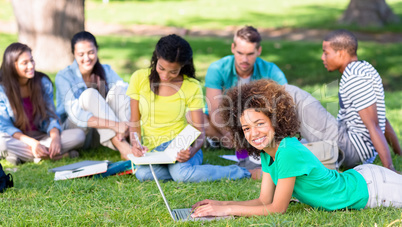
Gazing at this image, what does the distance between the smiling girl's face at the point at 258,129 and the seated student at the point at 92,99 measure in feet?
6.77

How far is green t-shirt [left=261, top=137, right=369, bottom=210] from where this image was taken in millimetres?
2746

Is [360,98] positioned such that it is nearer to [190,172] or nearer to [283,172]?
[190,172]

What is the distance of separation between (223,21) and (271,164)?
45.3 feet

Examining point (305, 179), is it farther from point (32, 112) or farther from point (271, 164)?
point (32, 112)

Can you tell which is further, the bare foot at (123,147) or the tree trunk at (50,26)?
the tree trunk at (50,26)

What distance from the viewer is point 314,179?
284 centimetres

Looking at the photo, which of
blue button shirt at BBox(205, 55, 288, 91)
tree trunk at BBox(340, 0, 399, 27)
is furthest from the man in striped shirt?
tree trunk at BBox(340, 0, 399, 27)

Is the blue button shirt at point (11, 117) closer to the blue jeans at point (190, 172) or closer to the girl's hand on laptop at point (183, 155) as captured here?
the blue jeans at point (190, 172)

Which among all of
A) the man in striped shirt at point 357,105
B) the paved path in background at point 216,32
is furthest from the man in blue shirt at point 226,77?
the paved path in background at point 216,32

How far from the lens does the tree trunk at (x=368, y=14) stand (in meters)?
14.4

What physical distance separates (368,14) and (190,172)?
1216 centimetres

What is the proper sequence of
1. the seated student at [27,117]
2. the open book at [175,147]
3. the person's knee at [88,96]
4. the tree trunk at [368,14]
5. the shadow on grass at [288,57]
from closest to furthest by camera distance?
the open book at [175,147], the seated student at [27,117], the person's knee at [88,96], the shadow on grass at [288,57], the tree trunk at [368,14]

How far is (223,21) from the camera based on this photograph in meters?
16.3

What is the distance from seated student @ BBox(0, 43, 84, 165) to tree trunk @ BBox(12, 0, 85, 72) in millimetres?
3477
